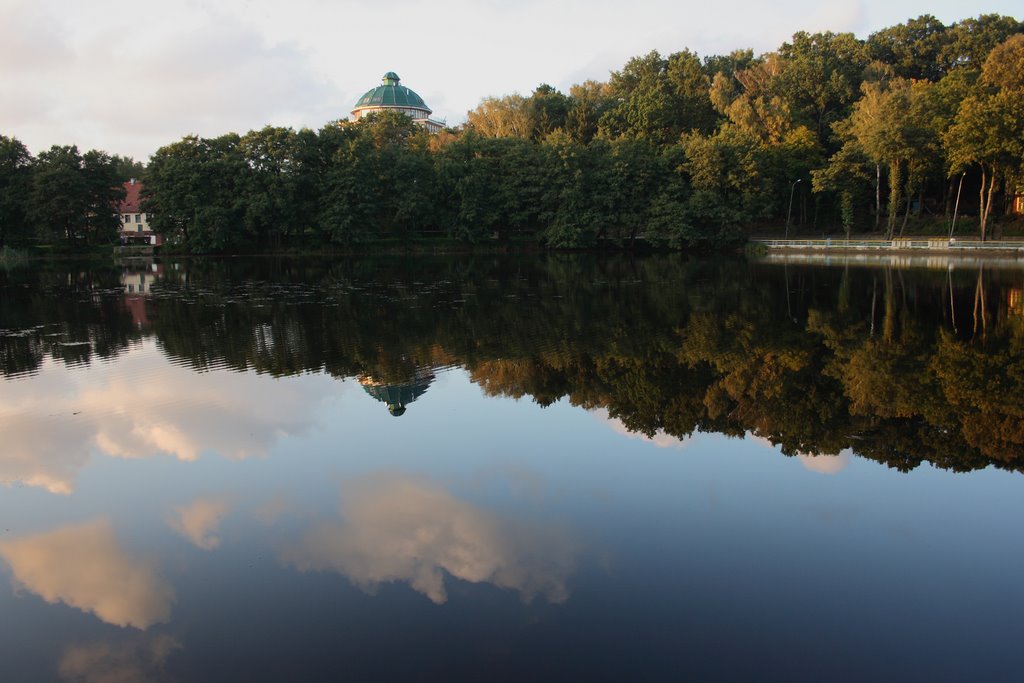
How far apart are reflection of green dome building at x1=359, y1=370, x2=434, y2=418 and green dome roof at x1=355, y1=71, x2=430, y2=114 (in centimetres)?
10432

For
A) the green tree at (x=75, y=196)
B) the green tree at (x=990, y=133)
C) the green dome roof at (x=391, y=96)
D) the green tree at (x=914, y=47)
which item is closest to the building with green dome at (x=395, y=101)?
the green dome roof at (x=391, y=96)

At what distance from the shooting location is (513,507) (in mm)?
8070

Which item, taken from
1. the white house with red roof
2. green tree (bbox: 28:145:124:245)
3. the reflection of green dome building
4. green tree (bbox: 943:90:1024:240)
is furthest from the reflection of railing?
the white house with red roof

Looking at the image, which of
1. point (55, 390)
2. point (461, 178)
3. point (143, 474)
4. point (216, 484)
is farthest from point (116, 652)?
point (461, 178)

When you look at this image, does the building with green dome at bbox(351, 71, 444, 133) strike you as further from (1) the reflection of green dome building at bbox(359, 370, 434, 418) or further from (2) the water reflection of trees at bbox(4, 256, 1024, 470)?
Answer: (1) the reflection of green dome building at bbox(359, 370, 434, 418)

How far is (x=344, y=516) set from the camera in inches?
311

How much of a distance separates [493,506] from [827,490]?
3825 mm

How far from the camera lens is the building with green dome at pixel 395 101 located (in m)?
111

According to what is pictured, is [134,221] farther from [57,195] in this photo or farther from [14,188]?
[57,195]

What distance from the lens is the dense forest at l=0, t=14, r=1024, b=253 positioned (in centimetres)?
5316

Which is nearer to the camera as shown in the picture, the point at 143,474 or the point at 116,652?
the point at 116,652

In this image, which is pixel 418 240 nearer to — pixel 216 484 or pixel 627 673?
pixel 216 484

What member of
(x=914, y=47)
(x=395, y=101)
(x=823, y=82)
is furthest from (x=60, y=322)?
(x=395, y=101)

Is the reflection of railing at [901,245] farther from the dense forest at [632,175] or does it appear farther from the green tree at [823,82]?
the green tree at [823,82]
